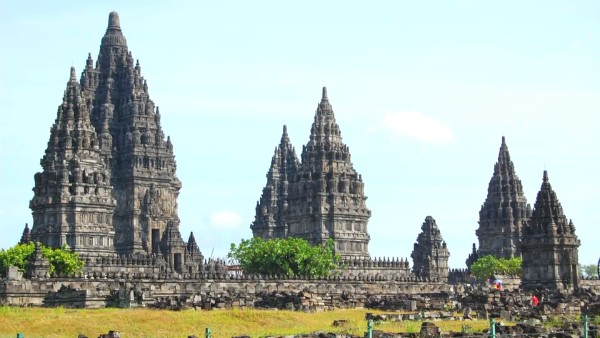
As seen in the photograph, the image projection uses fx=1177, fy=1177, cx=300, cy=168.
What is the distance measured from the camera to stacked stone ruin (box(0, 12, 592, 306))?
387ft

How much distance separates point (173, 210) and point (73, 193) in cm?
2576

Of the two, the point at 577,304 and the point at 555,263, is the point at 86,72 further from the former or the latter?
the point at 577,304

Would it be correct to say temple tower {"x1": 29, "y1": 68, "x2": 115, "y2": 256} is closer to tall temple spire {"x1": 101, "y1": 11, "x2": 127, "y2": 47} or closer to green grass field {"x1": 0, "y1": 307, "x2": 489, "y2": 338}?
tall temple spire {"x1": 101, "y1": 11, "x2": 127, "y2": 47}

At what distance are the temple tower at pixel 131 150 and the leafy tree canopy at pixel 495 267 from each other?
42820mm

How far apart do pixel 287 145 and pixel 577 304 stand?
361ft

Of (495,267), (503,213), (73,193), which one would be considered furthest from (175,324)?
(503,213)

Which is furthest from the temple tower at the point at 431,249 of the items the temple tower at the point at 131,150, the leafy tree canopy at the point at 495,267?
the temple tower at the point at 131,150

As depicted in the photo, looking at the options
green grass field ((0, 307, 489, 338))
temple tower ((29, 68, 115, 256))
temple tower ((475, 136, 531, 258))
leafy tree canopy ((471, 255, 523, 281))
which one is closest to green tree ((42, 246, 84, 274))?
temple tower ((29, 68, 115, 256))

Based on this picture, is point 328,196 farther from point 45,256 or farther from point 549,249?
point 45,256

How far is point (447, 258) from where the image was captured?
173 metres

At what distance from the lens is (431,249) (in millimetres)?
169750

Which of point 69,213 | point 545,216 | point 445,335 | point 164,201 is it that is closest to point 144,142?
point 164,201

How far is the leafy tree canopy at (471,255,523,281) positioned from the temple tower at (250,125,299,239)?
2855cm

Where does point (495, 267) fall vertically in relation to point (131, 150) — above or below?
below
